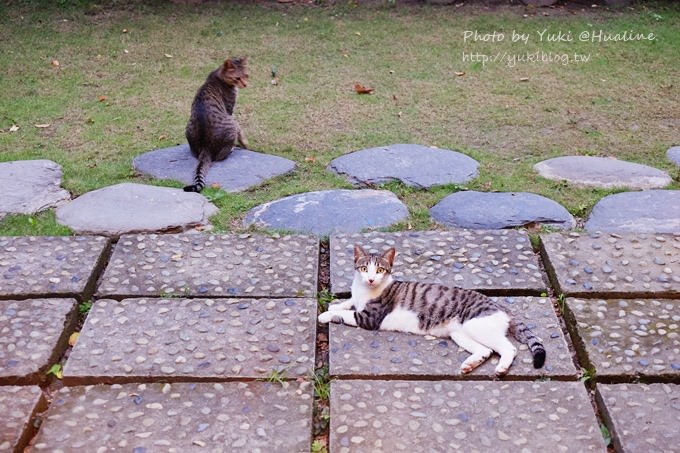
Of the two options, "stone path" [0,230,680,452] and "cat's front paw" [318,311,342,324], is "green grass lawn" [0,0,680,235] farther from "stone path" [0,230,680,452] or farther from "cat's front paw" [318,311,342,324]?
"cat's front paw" [318,311,342,324]

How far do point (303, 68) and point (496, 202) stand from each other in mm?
3179

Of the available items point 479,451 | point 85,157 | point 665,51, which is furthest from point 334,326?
point 665,51

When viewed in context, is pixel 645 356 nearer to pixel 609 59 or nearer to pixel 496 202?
pixel 496 202

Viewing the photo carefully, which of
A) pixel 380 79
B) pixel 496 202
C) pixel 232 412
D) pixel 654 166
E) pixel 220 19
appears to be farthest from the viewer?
pixel 220 19

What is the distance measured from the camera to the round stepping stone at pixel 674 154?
4737 millimetres

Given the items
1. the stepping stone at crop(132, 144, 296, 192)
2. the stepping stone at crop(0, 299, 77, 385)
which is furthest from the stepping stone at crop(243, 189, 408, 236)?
the stepping stone at crop(0, 299, 77, 385)

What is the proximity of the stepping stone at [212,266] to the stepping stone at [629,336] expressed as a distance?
1210 mm

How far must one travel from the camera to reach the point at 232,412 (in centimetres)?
262

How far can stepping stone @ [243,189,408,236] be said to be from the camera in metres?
3.90

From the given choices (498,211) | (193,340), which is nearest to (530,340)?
(498,211)

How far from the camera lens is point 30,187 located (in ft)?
14.1

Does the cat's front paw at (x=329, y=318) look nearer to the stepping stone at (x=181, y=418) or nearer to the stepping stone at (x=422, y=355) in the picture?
the stepping stone at (x=422, y=355)

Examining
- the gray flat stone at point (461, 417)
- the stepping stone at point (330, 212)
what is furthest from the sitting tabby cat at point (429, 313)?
the stepping stone at point (330, 212)

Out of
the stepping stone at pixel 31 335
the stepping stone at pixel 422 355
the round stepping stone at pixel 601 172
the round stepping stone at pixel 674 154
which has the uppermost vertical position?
the round stepping stone at pixel 601 172
